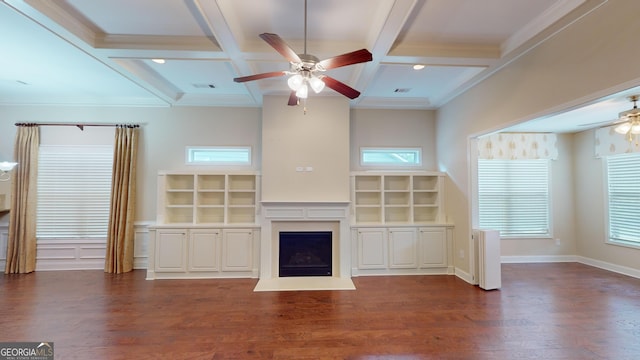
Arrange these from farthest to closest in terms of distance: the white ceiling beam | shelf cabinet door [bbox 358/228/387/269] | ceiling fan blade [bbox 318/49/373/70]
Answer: shelf cabinet door [bbox 358/228/387/269]
the white ceiling beam
ceiling fan blade [bbox 318/49/373/70]

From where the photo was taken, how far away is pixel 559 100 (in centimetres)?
278

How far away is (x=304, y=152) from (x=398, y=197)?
6.76 feet

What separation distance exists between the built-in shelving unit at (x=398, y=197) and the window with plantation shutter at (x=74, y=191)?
4.68 metres

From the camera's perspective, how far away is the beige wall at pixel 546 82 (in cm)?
224

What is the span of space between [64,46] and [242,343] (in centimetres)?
393

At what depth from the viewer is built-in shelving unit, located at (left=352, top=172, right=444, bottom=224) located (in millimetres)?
5027

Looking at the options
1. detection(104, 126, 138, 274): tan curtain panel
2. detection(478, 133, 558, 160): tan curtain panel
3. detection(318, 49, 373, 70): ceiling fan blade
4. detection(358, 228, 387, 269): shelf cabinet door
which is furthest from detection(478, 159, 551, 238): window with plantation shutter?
detection(104, 126, 138, 274): tan curtain panel

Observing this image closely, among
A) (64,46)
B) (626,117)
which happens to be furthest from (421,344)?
(64,46)

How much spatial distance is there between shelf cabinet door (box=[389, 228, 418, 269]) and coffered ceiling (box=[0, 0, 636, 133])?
251cm

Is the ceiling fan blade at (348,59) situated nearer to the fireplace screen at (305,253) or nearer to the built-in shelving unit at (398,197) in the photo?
the built-in shelving unit at (398,197)

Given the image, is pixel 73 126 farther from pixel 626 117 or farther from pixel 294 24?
pixel 626 117

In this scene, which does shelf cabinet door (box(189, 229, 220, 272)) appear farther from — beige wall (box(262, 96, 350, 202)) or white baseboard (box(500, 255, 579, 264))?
white baseboard (box(500, 255, 579, 264))

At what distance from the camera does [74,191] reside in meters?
5.03

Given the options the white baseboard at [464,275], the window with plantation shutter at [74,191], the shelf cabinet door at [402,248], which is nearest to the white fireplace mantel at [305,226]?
the shelf cabinet door at [402,248]
